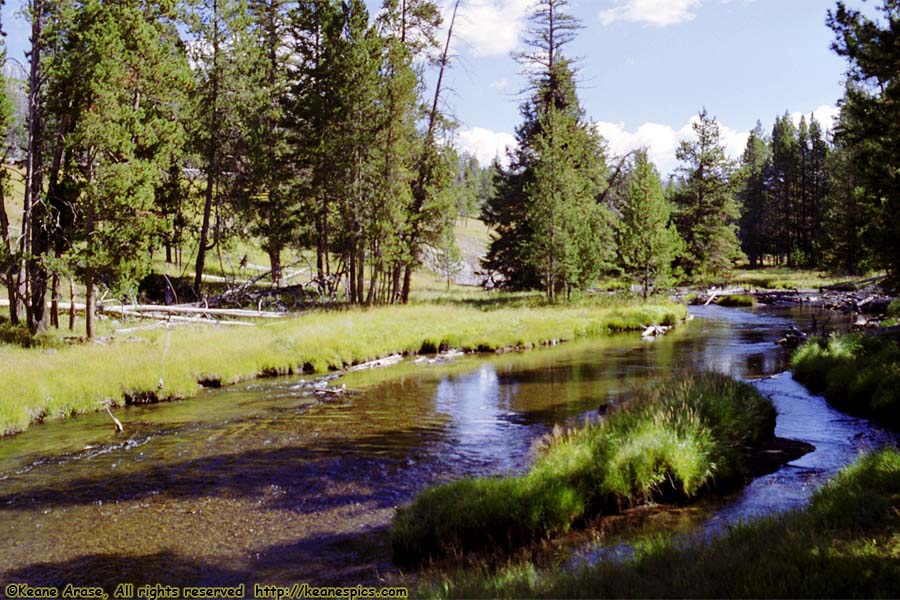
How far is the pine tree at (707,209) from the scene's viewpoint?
59.4m

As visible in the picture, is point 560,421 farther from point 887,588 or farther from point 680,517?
point 887,588

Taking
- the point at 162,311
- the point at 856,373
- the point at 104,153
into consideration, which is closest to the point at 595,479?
the point at 856,373

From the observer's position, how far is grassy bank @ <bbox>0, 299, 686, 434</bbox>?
15.5m

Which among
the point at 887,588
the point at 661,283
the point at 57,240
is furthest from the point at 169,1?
the point at 661,283

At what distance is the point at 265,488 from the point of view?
1007 centimetres

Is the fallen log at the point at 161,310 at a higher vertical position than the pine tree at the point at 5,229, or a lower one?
lower

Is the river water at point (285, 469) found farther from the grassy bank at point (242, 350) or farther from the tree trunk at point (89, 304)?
the tree trunk at point (89, 304)

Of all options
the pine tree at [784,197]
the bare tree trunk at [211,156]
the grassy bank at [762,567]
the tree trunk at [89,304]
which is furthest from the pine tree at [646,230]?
the pine tree at [784,197]

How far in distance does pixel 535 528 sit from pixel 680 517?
2.11 m

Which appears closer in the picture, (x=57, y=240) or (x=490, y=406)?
(x=490, y=406)

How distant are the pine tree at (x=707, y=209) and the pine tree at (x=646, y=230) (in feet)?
64.5

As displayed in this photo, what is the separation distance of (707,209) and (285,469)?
57.9 m

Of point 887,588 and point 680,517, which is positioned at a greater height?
point 887,588

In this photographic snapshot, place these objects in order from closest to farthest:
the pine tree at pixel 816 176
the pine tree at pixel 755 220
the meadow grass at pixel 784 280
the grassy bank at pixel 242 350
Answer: the grassy bank at pixel 242 350 < the meadow grass at pixel 784 280 < the pine tree at pixel 816 176 < the pine tree at pixel 755 220
